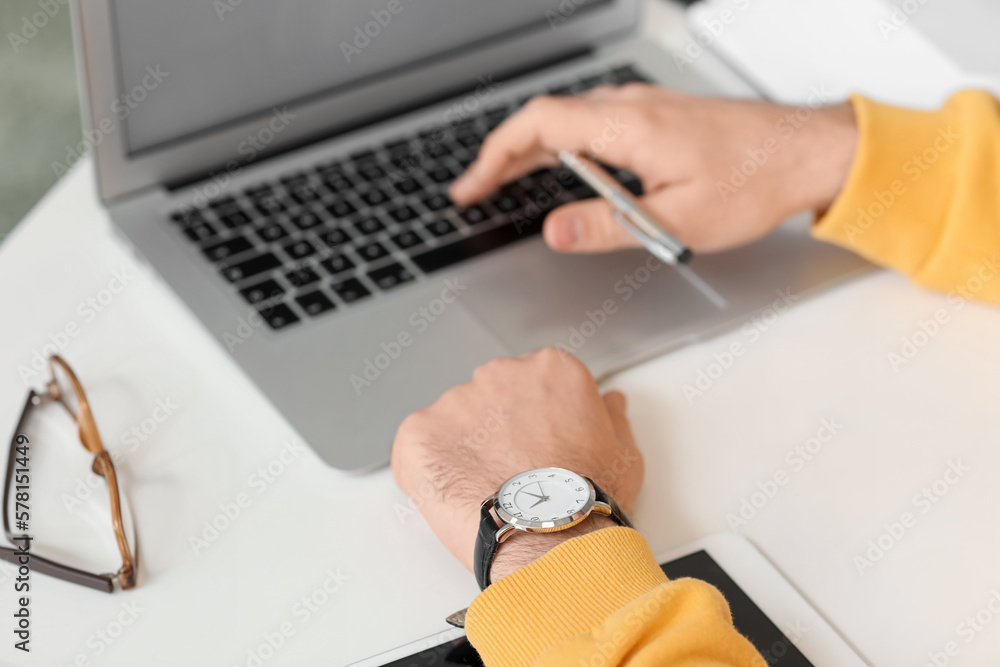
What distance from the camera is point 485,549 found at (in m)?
0.60

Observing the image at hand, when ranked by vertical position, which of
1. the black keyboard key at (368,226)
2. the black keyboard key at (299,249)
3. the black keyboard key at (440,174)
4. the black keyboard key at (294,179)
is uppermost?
the black keyboard key at (294,179)

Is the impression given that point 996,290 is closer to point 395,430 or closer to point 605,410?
point 605,410

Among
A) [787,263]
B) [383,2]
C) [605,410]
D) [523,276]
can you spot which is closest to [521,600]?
[605,410]

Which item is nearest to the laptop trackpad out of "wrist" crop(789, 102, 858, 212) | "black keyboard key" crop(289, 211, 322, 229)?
"black keyboard key" crop(289, 211, 322, 229)

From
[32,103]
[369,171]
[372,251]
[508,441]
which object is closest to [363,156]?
[369,171]

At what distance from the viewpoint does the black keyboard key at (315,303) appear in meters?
0.77

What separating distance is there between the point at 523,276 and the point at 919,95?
0.47m

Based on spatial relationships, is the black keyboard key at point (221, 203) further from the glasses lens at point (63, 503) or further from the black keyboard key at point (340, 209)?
the glasses lens at point (63, 503)

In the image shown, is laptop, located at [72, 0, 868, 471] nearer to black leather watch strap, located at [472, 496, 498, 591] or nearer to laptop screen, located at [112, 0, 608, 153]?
laptop screen, located at [112, 0, 608, 153]

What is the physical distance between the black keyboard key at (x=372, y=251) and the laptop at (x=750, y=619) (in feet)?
1.14

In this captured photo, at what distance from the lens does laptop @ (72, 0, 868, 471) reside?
2.46 ft

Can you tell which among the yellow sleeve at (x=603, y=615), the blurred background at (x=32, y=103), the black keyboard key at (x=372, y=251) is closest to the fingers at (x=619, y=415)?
the yellow sleeve at (x=603, y=615)

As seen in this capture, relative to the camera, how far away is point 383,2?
880mm

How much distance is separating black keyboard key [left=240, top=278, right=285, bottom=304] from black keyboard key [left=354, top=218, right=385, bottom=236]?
Answer: 93 mm
